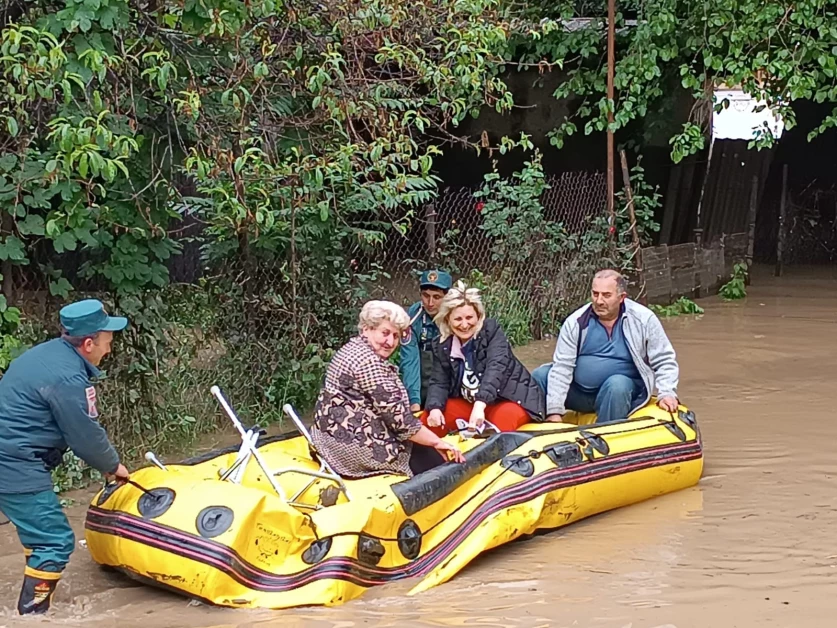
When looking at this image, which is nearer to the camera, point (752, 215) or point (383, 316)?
point (383, 316)

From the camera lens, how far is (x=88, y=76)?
5.62 meters

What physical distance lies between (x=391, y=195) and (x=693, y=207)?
8.27 meters

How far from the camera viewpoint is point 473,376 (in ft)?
21.7

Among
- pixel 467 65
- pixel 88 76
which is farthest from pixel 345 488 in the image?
pixel 467 65

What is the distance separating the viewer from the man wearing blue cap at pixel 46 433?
4.55m

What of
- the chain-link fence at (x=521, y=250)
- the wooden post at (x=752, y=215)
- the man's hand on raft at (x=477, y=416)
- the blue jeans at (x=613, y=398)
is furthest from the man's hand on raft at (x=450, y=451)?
the wooden post at (x=752, y=215)

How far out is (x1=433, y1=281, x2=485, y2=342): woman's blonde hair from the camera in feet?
21.3

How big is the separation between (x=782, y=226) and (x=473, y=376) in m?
11.2

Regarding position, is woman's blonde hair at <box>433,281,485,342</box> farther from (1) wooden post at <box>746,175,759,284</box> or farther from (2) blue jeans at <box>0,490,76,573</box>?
(1) wooden post at <box>746,175,759,284</box>

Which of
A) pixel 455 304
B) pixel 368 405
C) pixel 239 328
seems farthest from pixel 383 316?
pixel 239 328

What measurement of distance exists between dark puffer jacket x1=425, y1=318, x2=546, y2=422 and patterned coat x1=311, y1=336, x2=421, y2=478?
1243 mm

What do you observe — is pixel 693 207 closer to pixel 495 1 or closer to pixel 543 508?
pixel 495 1

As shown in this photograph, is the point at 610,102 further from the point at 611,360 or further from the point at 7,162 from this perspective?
the point at 7,162

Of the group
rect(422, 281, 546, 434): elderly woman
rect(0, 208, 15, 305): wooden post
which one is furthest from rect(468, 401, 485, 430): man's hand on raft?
rect(0, 208, 15, 305): wooden post
